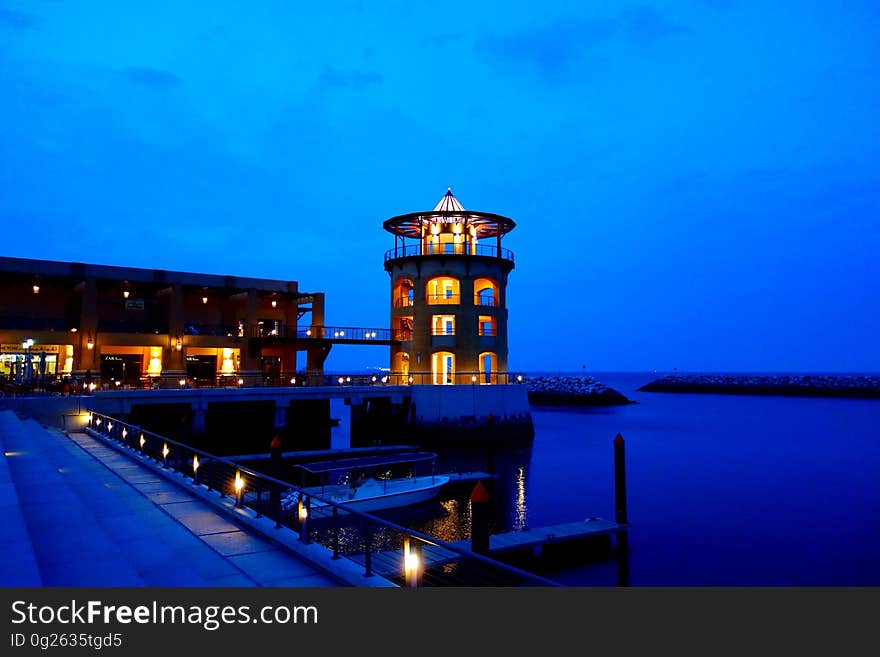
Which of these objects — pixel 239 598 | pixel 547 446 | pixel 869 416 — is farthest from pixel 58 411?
pixel 869 416

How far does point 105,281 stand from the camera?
45.3 m

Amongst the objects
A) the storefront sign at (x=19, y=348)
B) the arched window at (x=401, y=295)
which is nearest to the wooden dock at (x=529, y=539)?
the arched window at (x=401, y=295)

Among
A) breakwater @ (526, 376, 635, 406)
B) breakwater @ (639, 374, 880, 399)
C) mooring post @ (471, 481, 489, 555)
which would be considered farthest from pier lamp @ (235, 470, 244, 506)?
breakwater @ (639, 374, 880, 399)

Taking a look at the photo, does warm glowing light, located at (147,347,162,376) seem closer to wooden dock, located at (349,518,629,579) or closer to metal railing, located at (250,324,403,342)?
metal railing, located at (250,324,403,342)

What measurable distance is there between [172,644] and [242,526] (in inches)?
219

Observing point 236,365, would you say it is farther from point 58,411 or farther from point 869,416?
point 869,416

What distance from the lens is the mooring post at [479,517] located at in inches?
612

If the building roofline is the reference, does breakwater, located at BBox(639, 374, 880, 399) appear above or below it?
below

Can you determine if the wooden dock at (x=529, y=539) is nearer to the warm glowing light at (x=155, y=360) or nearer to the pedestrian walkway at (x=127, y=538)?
the pedestrian walkway at (x=127, y=538)

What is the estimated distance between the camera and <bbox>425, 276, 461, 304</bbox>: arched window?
49.9 meters

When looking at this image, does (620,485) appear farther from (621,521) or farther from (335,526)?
(335,526)

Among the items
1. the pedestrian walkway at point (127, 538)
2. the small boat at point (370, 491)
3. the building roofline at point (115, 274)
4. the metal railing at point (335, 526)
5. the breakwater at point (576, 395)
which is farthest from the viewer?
the breakwater at point (576, 395)

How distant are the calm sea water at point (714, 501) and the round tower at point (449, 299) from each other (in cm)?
884

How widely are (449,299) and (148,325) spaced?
25.4 m
